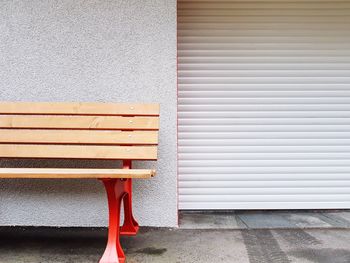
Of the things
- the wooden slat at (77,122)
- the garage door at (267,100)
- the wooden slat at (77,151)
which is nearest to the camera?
the wooden slat at (77,151)

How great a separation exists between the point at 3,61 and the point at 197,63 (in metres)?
1.98

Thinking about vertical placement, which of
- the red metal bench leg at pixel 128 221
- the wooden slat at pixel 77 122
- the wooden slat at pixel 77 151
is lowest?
the red metal bench leg at pixel 128 221

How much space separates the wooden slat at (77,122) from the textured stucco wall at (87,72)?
1.32 ft

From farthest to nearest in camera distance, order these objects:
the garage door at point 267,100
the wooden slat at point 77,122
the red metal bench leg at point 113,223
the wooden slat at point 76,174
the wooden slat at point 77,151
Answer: the garage door at point 267,100, the wooden slat at point 77,122, the wooden slat at point 77,151, the red metal bench leg at point 113,223, the wooden slat at point 76,174

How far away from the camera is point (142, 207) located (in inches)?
125

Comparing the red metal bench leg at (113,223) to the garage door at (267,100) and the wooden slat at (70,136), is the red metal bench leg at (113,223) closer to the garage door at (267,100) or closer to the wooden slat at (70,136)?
the wooden slat at (70,136)

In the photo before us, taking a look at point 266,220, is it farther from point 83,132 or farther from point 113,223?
point 83,132

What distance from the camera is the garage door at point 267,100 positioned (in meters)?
3.86

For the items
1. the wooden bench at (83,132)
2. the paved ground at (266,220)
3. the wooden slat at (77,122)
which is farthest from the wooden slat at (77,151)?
the paved ground at (266,220)

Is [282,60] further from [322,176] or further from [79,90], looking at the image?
[79,90]

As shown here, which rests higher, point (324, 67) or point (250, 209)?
point (324, 67)

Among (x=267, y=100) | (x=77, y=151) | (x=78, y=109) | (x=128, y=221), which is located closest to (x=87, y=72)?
(x=78, y=109)

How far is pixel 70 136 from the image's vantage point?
2.79 m

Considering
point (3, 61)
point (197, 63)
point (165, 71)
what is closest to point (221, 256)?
point (165, 71)
